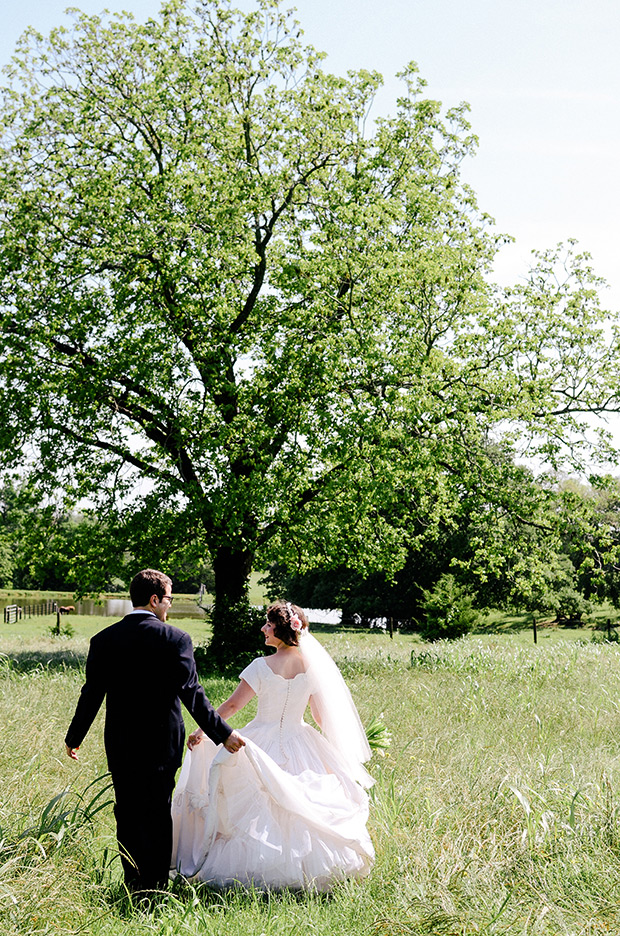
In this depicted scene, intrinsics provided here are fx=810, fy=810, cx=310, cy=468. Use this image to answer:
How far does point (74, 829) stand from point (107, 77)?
18.5 metres

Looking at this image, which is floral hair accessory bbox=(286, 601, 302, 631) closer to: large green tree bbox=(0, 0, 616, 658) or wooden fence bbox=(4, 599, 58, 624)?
large green tree bbox=(0, 0, 616, 658)

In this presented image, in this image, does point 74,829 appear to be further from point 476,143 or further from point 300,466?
point 476,143

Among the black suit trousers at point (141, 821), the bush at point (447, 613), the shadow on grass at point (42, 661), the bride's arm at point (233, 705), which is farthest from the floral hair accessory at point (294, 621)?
the bush at point (447, 613)

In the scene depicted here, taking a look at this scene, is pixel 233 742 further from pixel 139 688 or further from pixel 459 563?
pixel 459 563

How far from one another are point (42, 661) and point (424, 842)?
1403cm

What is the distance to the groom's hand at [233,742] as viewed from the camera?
5.64 meters

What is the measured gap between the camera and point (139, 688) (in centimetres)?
526

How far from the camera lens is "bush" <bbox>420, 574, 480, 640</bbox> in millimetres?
30219

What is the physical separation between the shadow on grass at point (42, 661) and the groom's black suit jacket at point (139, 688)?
8.70 metres

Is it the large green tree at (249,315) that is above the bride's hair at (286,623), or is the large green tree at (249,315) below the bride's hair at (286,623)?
above

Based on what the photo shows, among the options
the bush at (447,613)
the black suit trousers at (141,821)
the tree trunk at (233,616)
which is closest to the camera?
the black suit trousers at (141,821)

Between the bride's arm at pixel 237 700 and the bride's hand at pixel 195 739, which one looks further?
the bride's arm at pixel 237 700

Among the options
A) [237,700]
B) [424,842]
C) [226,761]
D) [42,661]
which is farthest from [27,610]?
A: [424,842]

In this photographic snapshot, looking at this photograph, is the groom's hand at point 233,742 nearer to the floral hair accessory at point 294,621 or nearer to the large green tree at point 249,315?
the floral hair accessory at point 294,621
